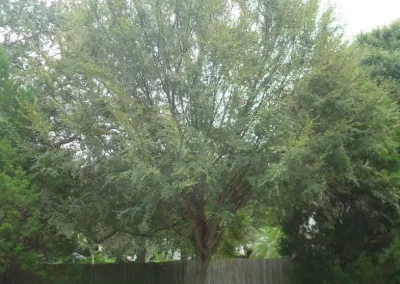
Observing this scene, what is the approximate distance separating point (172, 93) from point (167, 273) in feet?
21.4

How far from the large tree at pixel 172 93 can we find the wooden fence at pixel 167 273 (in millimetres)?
1869

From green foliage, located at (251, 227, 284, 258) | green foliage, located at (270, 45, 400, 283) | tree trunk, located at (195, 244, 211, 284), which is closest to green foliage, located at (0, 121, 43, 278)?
tree trunk, located at (195, 244, 211, 284)

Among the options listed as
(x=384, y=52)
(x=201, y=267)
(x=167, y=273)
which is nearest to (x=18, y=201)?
(x=201, y=267)

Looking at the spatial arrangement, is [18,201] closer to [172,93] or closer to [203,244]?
[172,93]

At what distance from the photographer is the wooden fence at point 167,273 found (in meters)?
13.4

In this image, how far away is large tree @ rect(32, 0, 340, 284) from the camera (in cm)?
1133

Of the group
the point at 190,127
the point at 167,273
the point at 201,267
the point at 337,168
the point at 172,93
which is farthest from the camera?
the point at 167,273

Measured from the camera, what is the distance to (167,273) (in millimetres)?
16281

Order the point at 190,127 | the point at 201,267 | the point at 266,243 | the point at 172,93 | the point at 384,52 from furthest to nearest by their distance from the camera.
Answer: the point at 266,243, the point at 384,52, the point at 201,267, the point at 172,93, the point at 190,127

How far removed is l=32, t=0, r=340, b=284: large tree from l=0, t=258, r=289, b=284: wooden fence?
1869mm

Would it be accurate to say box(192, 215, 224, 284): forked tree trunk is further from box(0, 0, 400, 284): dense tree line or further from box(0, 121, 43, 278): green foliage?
box(0, 121, 43, 278): green foliage

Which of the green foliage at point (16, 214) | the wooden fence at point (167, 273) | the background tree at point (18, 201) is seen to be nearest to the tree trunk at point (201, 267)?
the wooden fence at point (167, 273)

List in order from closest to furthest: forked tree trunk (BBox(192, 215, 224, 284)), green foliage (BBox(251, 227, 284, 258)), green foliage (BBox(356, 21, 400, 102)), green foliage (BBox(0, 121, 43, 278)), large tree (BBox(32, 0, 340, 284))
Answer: green foliage (BBox(0, 121, 43, 278)), large tree (BBox(32, 0, 340, 284)), forked tree trunk (BBox(192, 215, 224, 284)), green foliage (BBox(356, 21, 400, 102)), green foliage (BBox(251, 227, 284, 258))

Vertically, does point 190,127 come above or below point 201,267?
Result: above
